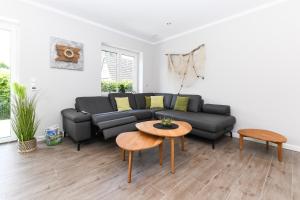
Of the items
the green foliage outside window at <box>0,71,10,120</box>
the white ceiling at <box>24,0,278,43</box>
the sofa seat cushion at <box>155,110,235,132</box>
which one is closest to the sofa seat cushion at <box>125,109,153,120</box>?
the sofa seat cushion at <box>155,110,235,132</box>

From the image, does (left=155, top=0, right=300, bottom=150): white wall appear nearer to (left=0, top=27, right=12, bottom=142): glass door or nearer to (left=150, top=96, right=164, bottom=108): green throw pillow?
(left=150, top=96, right=164, bottom=108): green throw pillow

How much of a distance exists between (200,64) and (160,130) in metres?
2.51

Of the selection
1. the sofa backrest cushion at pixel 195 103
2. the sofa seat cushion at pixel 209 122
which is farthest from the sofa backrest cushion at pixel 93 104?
the sofa backrest cushion at pixel 195 103

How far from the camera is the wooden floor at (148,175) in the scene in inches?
58.6

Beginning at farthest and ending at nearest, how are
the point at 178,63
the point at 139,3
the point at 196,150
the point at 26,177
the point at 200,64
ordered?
the point at 178,63, the point at 200,64, the point at 139,3, the point at 196,150, the point at 26,177

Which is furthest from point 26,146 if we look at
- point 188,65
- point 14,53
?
A: point 188,65

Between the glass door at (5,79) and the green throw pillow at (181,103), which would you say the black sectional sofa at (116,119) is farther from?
the glass door at (5,79)

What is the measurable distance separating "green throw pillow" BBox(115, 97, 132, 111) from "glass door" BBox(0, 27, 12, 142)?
2035 millimetres

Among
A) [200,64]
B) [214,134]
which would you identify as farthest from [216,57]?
[214,134]

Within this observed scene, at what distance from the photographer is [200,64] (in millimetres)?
3844

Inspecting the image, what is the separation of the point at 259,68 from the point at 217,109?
112 centimetres

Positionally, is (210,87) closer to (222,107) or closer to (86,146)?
(222,107)

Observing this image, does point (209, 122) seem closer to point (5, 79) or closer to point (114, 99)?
point (114, 99)

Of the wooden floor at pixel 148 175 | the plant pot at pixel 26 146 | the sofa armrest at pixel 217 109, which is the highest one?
the sofa armrest at pixel 217 109
